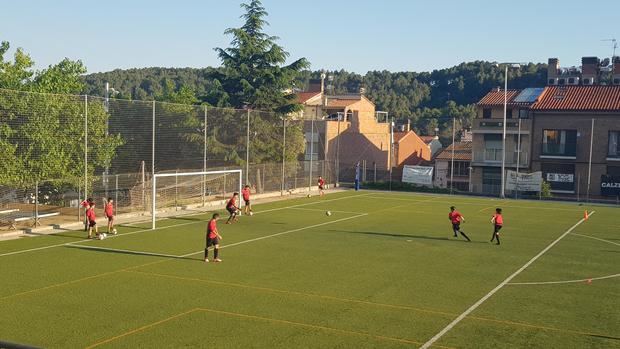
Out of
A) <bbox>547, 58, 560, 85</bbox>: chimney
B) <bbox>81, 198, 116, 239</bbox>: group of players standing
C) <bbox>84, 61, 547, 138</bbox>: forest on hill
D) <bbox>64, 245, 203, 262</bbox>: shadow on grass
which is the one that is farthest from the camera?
<bbox>84, 61, 547, 138</bbox>: forest on hill

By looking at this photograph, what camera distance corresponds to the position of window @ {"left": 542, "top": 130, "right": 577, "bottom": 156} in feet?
193

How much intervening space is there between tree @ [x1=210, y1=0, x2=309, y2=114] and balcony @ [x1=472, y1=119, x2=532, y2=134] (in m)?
19.4

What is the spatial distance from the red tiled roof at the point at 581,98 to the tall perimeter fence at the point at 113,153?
28301 millimetres

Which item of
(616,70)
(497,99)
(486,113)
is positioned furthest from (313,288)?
(616,70)

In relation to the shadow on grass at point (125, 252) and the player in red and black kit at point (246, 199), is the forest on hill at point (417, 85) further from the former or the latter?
the shadow on grass at point (125, 252)

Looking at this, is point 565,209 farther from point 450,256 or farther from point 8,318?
point 8,318

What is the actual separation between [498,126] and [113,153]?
40.8 m

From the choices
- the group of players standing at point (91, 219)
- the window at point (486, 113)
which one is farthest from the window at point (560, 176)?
the group of players standing at point (91, 219)

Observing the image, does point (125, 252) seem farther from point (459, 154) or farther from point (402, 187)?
point (459, 154)

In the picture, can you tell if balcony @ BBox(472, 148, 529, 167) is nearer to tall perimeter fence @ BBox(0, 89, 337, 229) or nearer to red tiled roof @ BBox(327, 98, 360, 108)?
red tiled roof @ BBox(327, 98, 360, 108)

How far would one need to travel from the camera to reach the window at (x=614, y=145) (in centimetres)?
5644

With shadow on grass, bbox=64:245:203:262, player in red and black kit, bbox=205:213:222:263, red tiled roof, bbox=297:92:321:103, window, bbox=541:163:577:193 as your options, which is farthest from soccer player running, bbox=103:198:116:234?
red tiled roof, bbox=297:92:321:103

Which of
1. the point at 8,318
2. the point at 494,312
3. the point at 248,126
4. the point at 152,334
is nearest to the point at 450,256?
the point at 494,312

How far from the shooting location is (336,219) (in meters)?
36.3
